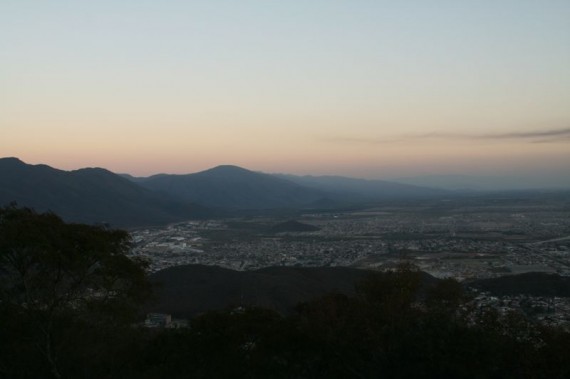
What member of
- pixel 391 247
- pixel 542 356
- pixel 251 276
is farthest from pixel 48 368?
pixel 391 247

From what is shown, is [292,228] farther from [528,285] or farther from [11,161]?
[11,161]

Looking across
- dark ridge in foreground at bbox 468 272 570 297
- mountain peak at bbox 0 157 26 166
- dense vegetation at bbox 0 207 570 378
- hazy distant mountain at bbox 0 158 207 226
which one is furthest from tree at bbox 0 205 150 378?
mountain peak at bbox 0 157 26 166

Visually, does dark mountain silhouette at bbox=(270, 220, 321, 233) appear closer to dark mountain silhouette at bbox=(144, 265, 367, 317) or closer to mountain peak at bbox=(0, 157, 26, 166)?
dark mountain silhouette at bbox=(144, 265, 367, 317)

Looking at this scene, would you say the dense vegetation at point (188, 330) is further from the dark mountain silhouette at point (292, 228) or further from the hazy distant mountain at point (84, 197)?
the hazy distant mountain at point (84, 197)

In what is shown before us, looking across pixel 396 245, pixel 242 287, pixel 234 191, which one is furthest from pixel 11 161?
pixel 242 287

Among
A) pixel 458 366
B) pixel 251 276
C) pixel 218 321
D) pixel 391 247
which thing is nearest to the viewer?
pixel 458 366

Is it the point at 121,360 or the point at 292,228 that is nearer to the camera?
the point at 121,360

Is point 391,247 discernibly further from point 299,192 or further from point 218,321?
point 299,192
